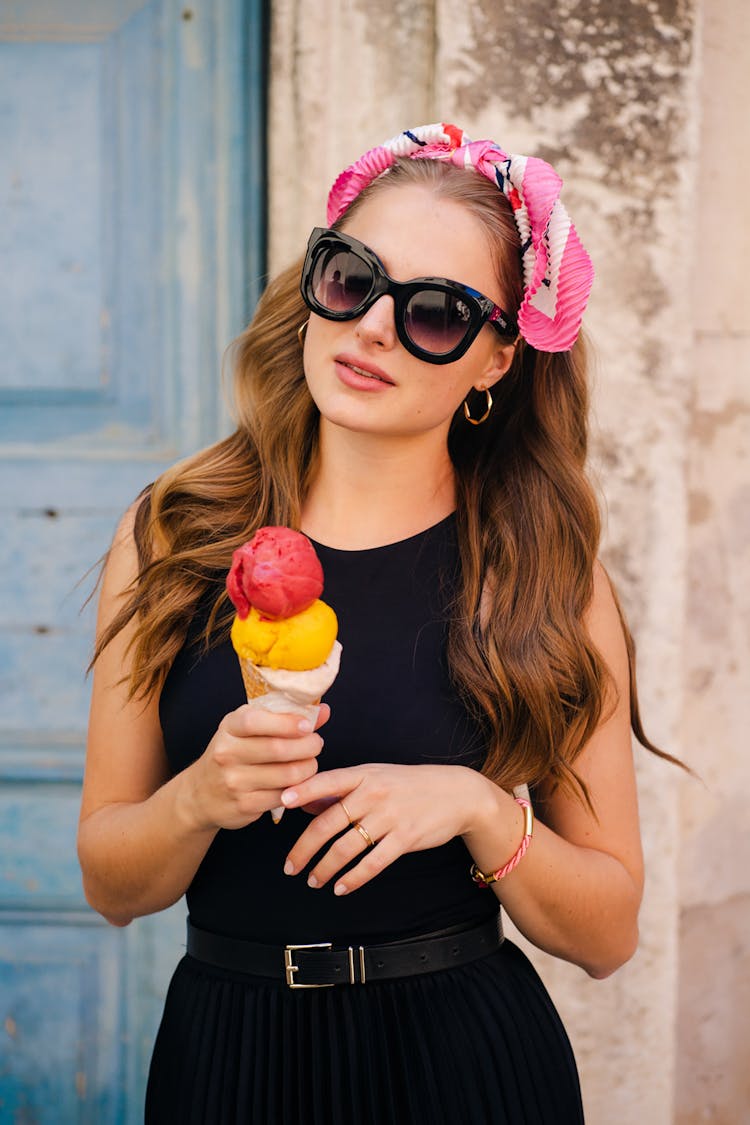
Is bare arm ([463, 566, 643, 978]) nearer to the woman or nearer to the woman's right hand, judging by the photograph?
the woman

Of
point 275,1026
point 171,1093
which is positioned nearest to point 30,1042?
point 171,1093

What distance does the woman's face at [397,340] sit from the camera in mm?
1706

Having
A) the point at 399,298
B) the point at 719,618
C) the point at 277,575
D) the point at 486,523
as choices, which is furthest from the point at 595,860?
the point at 719,618

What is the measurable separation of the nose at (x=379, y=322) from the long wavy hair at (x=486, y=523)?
0.27 metres

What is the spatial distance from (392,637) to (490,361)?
0.53 metres

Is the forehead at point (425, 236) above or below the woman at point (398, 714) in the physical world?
above

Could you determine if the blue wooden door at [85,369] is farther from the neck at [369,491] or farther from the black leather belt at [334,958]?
the black leather belt at [334,958]

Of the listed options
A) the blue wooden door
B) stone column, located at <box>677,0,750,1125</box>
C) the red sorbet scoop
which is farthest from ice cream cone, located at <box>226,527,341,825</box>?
stone column, located at <box>677,0,750,1125</box>

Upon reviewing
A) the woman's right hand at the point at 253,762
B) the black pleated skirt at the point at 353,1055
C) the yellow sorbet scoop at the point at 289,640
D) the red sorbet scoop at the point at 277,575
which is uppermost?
the red sorbet scoop at the point at 277,575

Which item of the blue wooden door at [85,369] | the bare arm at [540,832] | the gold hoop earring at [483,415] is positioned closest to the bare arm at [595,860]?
the bare arm at [540,832]

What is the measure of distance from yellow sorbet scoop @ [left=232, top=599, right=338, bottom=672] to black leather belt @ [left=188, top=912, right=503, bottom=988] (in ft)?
1.82

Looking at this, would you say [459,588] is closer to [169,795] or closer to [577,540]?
[577,540]

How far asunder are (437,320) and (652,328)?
1.21 meters

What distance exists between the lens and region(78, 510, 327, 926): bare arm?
1377mm
